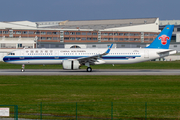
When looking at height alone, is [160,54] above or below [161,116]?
above

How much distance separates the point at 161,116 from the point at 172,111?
4.42ft

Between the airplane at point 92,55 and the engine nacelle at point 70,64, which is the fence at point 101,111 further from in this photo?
the airplane at point 92,55

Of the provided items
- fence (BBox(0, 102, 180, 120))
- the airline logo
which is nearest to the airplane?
the airline logo

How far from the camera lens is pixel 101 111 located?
15.3 m

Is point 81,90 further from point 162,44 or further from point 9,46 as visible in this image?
point 9,46

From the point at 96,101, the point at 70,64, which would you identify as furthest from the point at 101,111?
the point at 70,64

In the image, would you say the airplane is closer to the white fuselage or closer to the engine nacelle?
the white fuselage

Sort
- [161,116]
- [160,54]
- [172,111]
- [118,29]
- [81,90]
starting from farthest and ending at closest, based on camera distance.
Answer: [118,29]
[160,54]
[81,90]
[172,111]
[161,116]

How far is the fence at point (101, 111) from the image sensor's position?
1437cm

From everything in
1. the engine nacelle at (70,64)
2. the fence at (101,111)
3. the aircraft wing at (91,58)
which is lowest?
the fence at (101,111)

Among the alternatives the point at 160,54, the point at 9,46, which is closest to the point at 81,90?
the point at 160,54

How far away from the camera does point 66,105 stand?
54.6ft

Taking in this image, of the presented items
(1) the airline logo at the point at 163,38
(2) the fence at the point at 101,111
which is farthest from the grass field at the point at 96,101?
(1) the airline logo at the point at 163,38

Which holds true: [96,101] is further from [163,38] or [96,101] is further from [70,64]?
[163,38]
